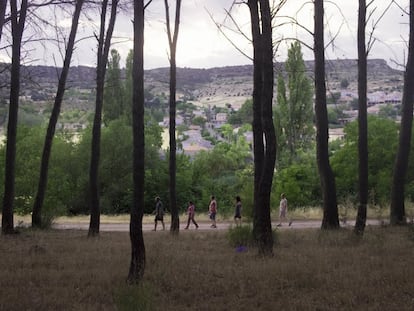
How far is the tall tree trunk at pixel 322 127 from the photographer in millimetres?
16688

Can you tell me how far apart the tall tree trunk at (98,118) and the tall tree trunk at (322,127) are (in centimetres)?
655

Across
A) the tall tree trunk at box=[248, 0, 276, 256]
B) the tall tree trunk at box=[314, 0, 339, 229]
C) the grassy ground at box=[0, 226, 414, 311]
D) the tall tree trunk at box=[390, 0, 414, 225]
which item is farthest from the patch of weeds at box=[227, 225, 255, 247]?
the tall tree trunk at box=[390, 0, 414, 225]

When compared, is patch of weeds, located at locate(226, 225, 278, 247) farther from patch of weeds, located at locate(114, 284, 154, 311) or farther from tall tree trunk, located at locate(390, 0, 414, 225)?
tall tree trunk, located at locate(390, 0, 414, 225)

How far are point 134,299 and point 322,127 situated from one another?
11733 millimetres

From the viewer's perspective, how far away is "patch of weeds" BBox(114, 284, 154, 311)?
6250mm

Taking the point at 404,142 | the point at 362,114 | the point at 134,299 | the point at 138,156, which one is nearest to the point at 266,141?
the point at 138,156

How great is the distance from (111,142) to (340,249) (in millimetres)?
34869

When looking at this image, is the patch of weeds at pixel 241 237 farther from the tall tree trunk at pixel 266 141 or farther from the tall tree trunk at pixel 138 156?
the tall tree trunk at pixel 138 156

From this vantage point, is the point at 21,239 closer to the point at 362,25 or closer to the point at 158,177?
the point at 362,25

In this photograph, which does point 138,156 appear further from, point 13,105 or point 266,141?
point 13,105

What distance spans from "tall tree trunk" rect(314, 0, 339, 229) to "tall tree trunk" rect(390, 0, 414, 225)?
2.47m

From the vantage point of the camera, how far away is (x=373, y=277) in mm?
8375

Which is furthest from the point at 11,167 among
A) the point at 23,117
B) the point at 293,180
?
the point at 23,117

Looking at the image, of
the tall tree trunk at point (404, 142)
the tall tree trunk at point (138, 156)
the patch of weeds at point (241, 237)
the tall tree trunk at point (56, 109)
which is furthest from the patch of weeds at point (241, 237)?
the tall tree trunk at point (56, 109)
